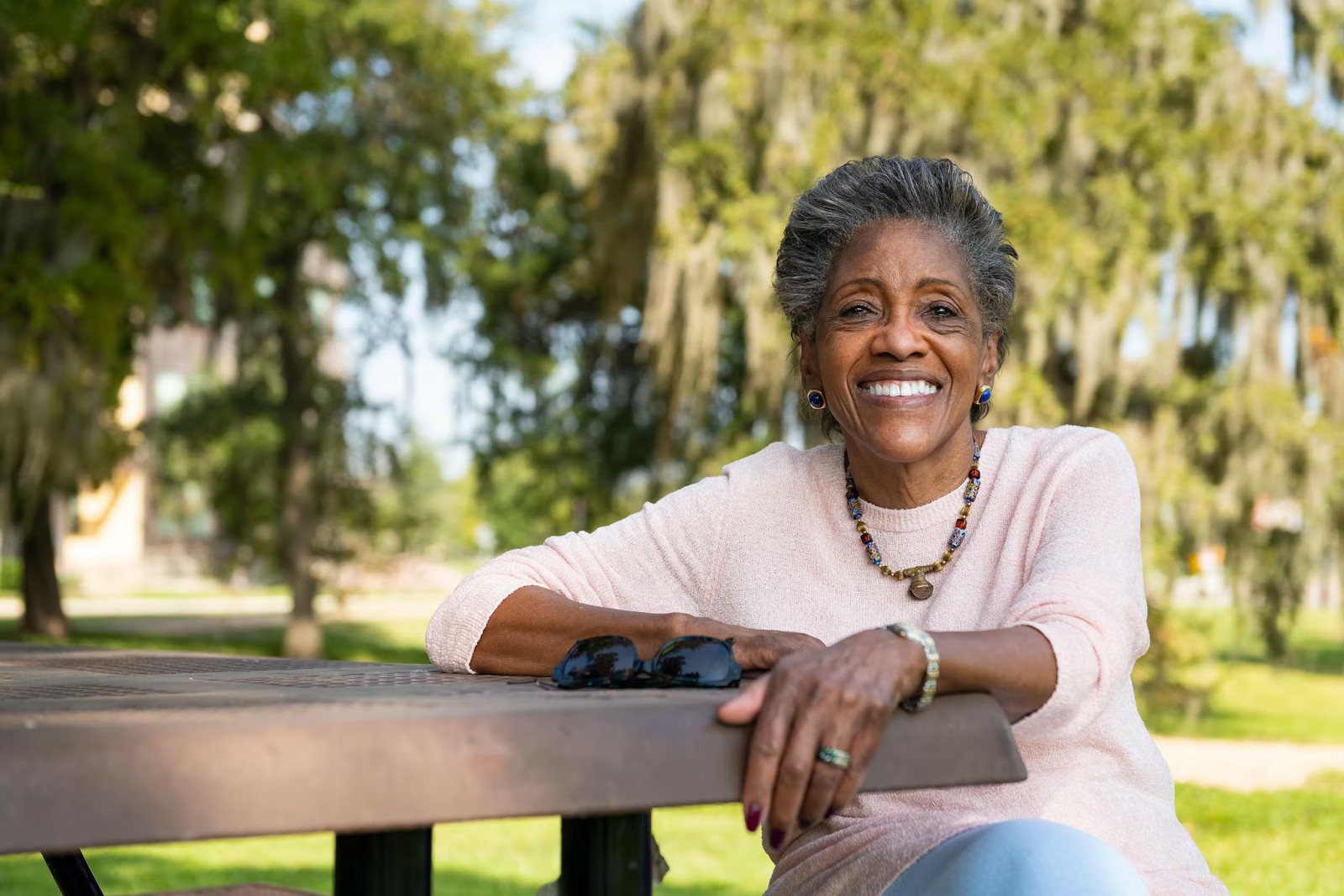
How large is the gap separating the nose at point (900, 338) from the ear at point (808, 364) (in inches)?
6.6

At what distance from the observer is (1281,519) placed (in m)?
12.2

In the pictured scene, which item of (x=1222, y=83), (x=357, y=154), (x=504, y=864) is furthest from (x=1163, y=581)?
(x=357, y=154)

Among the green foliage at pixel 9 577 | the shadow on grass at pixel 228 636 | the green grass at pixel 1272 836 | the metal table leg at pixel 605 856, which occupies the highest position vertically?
the metal table leg at pixel 605 856

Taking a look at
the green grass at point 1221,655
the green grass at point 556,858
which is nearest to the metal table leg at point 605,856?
the green grass at point 556,858

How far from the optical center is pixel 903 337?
2049 millimetres

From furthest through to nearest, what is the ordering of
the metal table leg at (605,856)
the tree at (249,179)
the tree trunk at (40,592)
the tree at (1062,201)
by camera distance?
1. the tree trunk at (40,592)
2. the tree at (249,179)
3. the tree at (1062,201)
4. the metal table leg at (605,856)

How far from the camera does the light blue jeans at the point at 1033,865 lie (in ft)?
4.41

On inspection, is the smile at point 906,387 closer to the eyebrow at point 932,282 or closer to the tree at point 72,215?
the eyebrow at point 932,282

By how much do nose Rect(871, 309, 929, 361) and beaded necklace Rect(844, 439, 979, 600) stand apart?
0.67ft

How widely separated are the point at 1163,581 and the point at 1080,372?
1593 mm

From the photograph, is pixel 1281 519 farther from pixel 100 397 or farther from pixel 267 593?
pixel 267 593

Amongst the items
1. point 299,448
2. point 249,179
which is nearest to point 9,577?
point 299,448

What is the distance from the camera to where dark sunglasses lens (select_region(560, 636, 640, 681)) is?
1496 millimetres

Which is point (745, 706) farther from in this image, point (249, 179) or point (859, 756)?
point (249, 179)
